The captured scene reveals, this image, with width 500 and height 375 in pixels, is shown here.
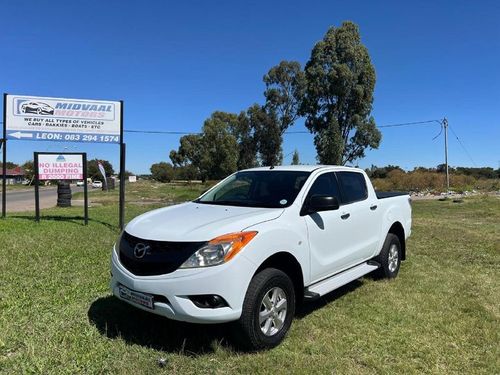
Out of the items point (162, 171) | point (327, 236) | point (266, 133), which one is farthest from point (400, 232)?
point (162, 171)

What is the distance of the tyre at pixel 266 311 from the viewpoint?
403cm

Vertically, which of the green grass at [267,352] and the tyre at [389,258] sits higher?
the tyre at [389,258]

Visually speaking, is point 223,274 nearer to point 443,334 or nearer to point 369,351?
point 369,351

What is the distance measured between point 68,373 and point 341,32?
42.7 m

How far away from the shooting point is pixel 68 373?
3.71 m

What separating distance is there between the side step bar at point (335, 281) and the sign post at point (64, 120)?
26.6 feet

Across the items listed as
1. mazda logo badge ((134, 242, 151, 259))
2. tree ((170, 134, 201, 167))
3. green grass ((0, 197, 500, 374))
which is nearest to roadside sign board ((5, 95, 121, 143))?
green grass ((0, 197, 500, 374))

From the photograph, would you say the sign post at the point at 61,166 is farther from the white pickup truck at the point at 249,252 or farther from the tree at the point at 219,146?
the tree at the point at 219,146

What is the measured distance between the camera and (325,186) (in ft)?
18.8

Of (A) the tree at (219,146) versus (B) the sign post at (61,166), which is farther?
(A) the tree at (219,146)

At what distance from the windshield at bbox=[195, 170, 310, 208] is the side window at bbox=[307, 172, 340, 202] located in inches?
5.9

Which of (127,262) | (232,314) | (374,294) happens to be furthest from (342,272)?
(127,262)

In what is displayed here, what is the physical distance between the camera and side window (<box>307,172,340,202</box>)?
5473mm

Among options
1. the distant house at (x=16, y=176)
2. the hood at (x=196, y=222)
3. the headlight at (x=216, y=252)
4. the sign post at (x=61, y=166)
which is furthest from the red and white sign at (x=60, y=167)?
the distant house at (x=16, y=176)
